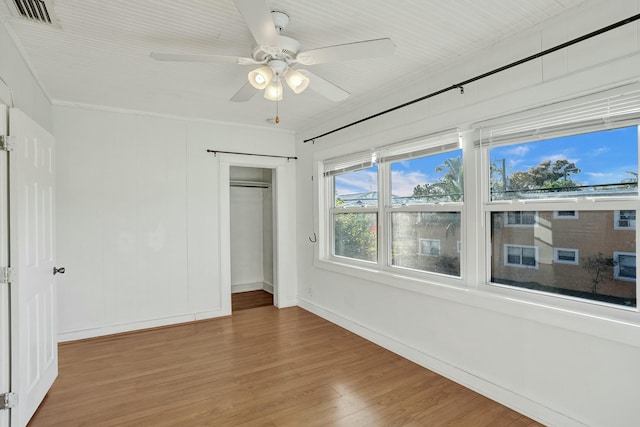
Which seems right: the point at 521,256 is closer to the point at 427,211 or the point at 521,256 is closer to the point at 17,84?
the point at 427,211

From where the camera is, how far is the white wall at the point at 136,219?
148 inches

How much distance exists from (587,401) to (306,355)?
2171 millimetres

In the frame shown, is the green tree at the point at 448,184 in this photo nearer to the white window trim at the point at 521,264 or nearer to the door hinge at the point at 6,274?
the white window trim at the point at 521,264

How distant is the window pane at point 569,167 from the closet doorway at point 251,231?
4045 mm

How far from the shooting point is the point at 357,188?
4.12 meters

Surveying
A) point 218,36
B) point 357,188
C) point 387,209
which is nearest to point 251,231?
point 357,188

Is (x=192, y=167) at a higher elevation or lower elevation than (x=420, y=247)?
higher

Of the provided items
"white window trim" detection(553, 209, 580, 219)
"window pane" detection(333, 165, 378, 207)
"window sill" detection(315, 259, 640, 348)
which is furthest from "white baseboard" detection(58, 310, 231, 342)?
"white window trim" detection(553, 209, 580, 219)

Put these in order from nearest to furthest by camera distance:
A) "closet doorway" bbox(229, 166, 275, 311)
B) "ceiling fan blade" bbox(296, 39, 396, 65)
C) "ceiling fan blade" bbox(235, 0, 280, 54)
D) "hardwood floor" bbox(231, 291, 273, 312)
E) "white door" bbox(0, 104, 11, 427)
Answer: "ceiling fan blade" bbox(235, 0, 280, 54), "ceiling fan blade" bbox(296, 39, 396, 65), "white door" bbox(0, 104, 11, 427), "hardwood floor" bbox(231, 291, 273, 312), "closet doorway" bbox(229, 166, 275, 311)

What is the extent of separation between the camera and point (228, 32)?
2.24 m

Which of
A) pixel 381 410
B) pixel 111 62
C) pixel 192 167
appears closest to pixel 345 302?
pixel 381 410

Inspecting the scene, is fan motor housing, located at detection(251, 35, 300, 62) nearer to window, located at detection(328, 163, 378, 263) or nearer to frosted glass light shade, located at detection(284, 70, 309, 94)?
frosted glass light shade, located at detection(284, 70, 309, 94)

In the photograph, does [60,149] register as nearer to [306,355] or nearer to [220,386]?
[220,386]

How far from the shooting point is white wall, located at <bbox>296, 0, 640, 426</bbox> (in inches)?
75.8
